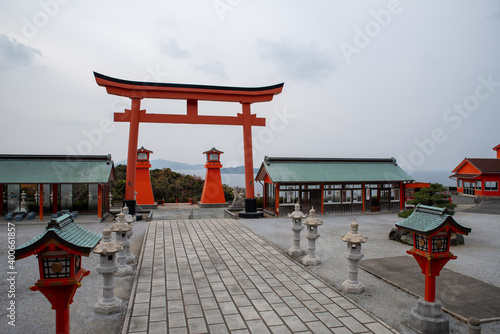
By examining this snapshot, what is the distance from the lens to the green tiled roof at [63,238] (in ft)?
13.5

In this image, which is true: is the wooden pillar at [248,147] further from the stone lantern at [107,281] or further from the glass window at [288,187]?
the stone lantern at [107,281]

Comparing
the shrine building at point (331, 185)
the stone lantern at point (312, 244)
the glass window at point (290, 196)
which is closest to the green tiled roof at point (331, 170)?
the shrine building at point (331, 185)

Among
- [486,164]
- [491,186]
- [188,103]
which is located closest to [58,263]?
[188,103]

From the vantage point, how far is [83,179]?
55.0ft

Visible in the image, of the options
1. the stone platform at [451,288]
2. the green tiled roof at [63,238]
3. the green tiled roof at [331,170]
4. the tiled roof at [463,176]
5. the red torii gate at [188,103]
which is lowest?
the stone platform at [451,288]

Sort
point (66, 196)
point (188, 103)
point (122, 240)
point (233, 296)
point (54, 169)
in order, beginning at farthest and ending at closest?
point (66, 196) → point (188, 103) → point (54, 169) → point (122, 240) → point (233, 296)

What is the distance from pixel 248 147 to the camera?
17797 mm

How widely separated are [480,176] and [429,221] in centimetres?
2754

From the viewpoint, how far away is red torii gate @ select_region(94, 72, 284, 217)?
55.0ft

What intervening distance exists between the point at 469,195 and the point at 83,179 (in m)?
31.6

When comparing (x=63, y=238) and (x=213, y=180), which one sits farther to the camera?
(x=213, y=180)

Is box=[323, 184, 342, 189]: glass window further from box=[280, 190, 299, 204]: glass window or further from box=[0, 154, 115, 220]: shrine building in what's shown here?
box=[0, 154, 115, 220]: shrine building

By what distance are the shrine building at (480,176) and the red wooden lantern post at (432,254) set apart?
2696 cm

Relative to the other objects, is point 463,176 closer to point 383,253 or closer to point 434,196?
point 434,196
